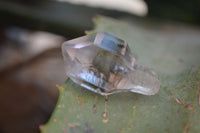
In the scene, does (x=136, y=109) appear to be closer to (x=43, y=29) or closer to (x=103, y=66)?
(x=103, y=66)

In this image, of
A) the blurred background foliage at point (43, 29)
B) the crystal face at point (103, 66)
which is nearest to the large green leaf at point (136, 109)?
the crystal face at point (103, 66)

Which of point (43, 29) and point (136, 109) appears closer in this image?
point (136, 109)

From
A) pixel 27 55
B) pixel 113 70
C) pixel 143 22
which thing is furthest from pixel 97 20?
pixel 27 55

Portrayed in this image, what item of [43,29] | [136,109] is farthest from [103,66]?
[43,29]

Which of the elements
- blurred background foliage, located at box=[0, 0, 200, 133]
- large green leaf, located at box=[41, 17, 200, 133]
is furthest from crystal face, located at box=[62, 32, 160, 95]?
blurred background foliage, located at box=[0, 0, 200, 133]

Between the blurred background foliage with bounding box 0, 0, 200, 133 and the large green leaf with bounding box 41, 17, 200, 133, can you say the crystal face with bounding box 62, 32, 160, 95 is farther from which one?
the blurred background foliage with bounding box 0, 0, 200, 133

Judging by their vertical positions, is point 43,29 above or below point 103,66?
below
